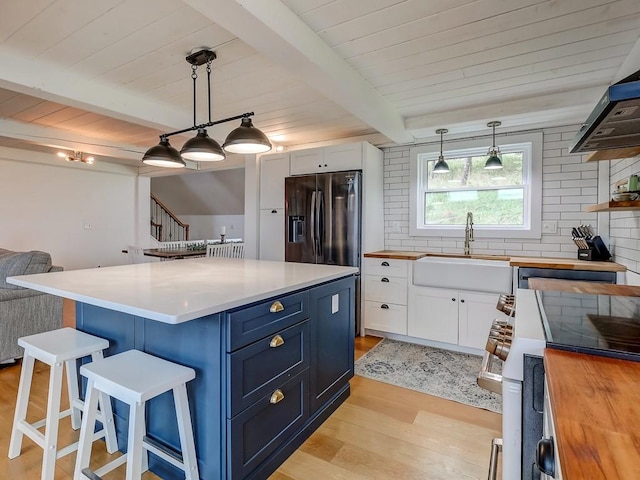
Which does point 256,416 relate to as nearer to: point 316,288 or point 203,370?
point 203,370

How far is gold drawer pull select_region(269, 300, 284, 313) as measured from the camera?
1728 mm

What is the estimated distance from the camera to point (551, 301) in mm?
1425

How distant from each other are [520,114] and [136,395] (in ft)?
10.8

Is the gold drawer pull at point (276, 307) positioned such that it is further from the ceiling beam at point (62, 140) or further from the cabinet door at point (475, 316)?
the ceiling beam at point (62, 140)

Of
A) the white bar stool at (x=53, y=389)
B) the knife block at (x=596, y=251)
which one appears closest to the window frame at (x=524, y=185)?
the knife block at (x=596, y=251)

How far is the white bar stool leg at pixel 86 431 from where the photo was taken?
1.49m

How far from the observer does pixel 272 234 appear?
14.3ft

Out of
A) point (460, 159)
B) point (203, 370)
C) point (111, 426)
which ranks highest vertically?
point (460, 159)

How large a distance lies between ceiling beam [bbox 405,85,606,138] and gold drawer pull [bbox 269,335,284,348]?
253cm

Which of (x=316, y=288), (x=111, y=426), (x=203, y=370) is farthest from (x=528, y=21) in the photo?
(x=111, y=426)

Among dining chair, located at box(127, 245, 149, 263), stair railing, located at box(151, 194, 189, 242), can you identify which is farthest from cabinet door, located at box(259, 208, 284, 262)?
stair railing, located at box(151, 194, 189, 242)

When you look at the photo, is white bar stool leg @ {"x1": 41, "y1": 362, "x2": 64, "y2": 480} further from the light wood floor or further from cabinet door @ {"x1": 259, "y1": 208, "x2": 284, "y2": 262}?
cabinet door @ {"x1": 259, "y1": 208, "x2": 284, "y2": 262}

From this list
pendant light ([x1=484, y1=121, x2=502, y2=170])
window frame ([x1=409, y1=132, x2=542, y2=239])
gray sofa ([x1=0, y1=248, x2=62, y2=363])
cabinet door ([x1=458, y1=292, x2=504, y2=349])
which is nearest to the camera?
gray sofa ([x1=0, y1=248, x2=62, y2=363])

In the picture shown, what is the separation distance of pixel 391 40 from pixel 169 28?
1214mm
